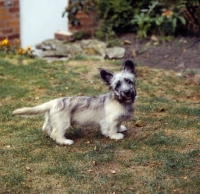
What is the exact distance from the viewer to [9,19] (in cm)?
1138

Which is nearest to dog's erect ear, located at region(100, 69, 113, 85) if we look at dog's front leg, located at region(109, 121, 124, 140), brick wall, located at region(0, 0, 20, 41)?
dog's front leg, located at region(109, 121, 124, 140)

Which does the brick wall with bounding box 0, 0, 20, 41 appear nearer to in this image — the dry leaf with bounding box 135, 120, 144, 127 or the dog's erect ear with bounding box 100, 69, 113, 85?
the dry leaf with bounding box 135, 120, 144, 127

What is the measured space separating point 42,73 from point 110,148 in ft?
12.8

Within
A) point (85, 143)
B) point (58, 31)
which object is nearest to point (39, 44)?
point (58, 31)

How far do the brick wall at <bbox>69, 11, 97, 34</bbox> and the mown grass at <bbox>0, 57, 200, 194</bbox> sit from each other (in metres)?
3.55

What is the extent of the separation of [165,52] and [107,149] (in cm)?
525

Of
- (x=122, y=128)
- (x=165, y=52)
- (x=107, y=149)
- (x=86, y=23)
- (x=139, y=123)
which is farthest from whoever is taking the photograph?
(x=86, y=23)

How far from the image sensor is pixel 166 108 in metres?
7.46

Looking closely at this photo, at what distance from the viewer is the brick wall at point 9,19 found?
443 inches

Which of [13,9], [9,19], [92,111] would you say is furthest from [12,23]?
[92,111]

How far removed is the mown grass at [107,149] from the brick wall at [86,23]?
3.55 metres

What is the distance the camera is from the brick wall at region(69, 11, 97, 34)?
474 inches

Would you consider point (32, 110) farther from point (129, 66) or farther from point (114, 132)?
point (129, 66)

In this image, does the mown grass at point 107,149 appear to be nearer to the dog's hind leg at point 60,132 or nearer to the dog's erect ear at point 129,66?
the dog's hind leg at point 60,132
